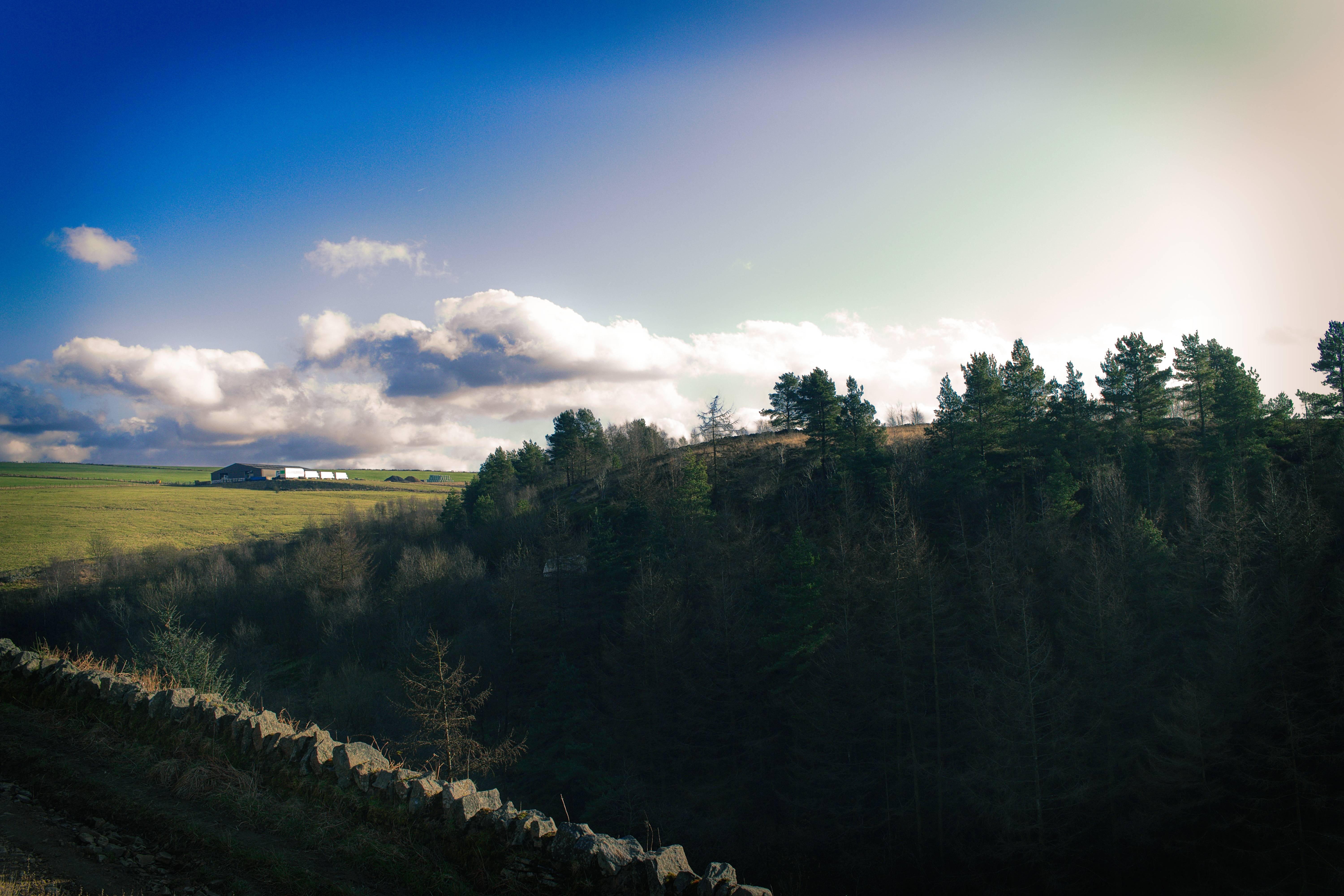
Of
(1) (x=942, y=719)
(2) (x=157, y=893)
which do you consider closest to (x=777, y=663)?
(1) (x=942, y=719)

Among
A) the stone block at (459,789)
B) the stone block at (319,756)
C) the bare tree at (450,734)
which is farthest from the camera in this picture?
the bare tree at (450,734)

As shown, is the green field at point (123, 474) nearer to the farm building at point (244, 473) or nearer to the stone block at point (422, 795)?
the farm building at point (244, 473)

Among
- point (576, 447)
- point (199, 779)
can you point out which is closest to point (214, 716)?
point (199, 779)

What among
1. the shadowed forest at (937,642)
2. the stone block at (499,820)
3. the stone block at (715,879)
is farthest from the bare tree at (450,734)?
the stone block at (715,879)

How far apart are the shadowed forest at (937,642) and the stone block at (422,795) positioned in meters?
21.8

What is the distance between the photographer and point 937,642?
3222 cm

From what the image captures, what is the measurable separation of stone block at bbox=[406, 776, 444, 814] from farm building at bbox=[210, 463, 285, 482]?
152258 millimetres

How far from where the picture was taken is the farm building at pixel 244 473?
136 metres

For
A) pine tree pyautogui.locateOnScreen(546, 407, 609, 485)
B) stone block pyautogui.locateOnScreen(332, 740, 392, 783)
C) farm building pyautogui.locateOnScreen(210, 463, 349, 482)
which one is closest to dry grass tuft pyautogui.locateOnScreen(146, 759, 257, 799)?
stone block pyautogui.locateOnScreen(332, 740, 392, 783)

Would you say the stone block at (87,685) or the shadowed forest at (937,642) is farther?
the shadowed forest at (937,642)

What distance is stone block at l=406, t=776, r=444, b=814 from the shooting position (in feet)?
A: 26.1

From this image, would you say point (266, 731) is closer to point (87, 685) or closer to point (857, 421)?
point (87, 685)

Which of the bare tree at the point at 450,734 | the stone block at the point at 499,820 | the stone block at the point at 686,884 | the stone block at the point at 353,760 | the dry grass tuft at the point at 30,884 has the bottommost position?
the bare tree at the point at 450,734

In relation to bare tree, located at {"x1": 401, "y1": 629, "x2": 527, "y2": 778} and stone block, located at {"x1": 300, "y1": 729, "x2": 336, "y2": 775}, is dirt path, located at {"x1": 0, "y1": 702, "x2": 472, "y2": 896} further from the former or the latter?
bare tree, located at {"x1": 401, "y1": 629, "x2": 527, "y2": 778}
